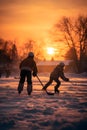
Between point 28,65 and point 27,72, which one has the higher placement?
point 28,65

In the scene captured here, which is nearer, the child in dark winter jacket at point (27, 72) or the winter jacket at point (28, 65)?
the child in dark winter jacket at point (27, 72)

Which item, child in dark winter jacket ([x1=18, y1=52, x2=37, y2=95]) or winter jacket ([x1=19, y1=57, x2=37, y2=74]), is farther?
winter jacket ([x1=19, y1=57, x2=37, y2=74])

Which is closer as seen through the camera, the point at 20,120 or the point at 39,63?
the point at 20,120

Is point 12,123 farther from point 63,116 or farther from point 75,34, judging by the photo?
point 75,34

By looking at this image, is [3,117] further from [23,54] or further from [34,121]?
[23,54]

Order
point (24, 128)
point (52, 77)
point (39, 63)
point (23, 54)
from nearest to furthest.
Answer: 1. point (24, 128)
2. point (52, 77)
3. point (23, 54)
4. point (39, 63)

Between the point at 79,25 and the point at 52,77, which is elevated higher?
the point at 79,25

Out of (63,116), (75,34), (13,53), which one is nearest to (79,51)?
(75,34)

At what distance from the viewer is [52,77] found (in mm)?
14336

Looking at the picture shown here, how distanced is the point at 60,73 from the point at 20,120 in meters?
8.19

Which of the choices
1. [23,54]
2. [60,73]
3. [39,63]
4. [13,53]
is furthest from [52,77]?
[39,63]

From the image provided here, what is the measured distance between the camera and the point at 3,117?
21.8 feet

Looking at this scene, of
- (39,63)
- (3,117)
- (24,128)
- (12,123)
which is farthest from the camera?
(39,63)

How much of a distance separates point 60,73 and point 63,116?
7492mm
